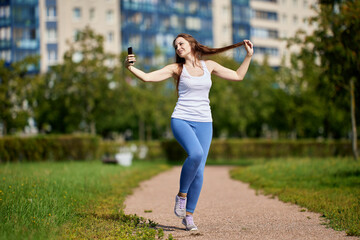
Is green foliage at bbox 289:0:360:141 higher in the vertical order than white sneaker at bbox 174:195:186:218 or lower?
higher

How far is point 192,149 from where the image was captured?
5191 millimetres

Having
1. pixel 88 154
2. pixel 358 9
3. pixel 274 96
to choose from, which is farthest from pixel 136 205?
pixel 274 96

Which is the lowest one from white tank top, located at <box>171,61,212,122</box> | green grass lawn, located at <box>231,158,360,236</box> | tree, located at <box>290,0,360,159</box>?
green grass lawn, located at <box>231,158,360,236</box>

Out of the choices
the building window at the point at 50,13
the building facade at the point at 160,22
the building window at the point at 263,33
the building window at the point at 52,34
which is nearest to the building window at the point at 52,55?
the building window at the point at 52,34

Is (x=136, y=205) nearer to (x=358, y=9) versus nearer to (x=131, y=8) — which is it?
(x=358, y=9)

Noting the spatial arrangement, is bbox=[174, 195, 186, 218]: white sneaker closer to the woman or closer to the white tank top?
the woman

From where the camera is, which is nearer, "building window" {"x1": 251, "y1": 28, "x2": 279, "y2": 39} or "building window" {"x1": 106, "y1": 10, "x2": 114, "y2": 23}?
"building window" {"x1": 106, "y1": 10, "x2": 114, "y2": 23}

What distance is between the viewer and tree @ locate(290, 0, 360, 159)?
14.1 m

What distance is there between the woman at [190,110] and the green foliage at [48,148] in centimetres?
1879

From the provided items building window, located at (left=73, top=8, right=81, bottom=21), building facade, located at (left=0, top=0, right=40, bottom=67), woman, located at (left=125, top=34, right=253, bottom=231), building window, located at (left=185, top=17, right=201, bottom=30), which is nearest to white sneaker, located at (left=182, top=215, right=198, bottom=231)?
woman, located at (left=125, top=34, right=253, bottom=231)

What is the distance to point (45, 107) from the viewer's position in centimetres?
3022

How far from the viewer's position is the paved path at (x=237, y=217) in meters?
5.18

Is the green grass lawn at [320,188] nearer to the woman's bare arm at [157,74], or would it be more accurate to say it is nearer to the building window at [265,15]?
the woman's bare arm at [157,74]

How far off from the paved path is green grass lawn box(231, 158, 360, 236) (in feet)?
0.74
